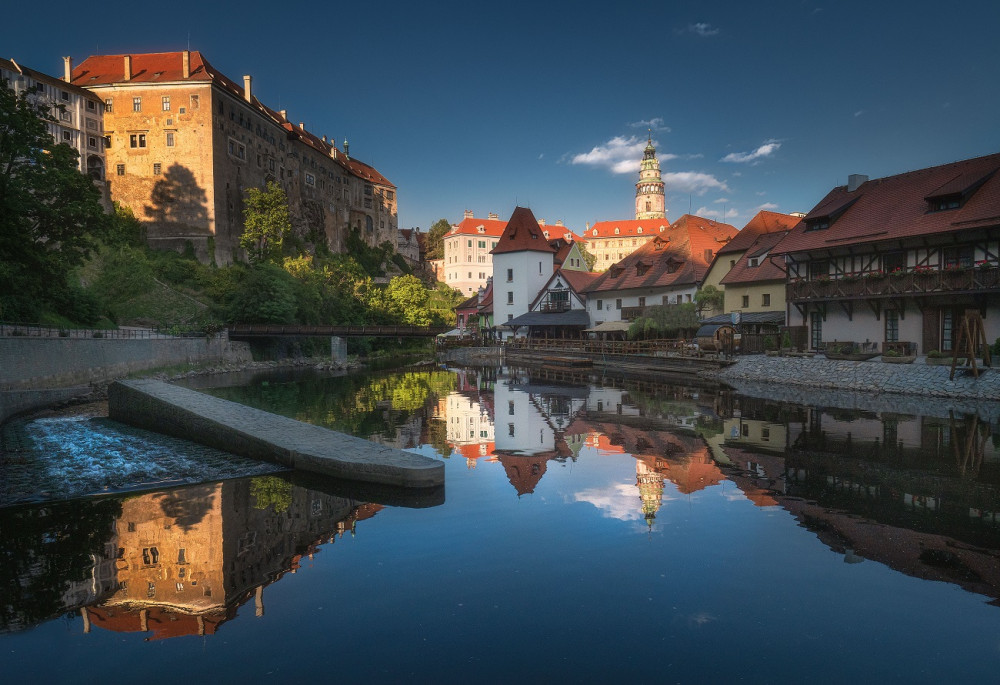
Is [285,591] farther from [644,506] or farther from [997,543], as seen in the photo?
[997,543]

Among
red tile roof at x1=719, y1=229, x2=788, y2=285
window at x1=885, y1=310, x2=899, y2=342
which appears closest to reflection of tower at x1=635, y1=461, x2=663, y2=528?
window at x1=885, y1=310, x2=899, y2=342

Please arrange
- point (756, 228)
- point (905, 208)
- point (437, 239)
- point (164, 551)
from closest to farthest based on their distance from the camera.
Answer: point (164, 551), point (905, 208), point (756, 228), point (437, 239)

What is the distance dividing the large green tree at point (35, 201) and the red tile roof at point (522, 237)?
155ft

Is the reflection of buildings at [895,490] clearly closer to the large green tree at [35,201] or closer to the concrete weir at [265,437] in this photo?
the concrete weir at [265,437]

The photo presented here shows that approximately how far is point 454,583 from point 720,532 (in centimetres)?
413

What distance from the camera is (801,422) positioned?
18.2 m

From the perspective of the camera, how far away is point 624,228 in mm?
139000

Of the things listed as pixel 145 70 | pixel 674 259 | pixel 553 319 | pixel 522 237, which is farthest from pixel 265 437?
pixel 145 70

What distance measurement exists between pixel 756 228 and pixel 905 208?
13989 millimetres

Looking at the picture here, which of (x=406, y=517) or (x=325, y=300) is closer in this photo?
(x=406, y=517)

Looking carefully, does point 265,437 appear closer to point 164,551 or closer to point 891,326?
point 164,551

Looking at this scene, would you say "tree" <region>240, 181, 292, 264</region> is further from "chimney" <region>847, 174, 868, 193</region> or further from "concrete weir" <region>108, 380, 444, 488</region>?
"chimney" <region>847, 174, 868, 193</region>

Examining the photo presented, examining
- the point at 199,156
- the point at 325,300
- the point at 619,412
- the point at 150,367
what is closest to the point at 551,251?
the point at 325,300

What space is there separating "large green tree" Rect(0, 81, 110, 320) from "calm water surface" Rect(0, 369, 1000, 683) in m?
10.5
